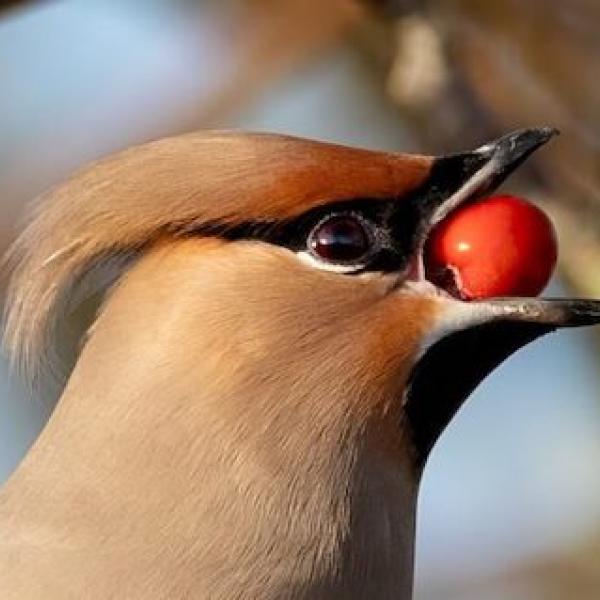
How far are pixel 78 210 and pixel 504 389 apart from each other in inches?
154

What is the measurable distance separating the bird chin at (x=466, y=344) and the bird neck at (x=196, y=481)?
0.08m

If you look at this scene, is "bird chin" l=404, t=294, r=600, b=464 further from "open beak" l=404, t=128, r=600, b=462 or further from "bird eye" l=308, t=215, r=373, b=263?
"bird eye" l=308, t=215, r=373, b=263

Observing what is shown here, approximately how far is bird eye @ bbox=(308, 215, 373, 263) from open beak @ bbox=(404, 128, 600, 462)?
0.25 feet

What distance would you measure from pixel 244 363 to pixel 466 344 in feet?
0.96

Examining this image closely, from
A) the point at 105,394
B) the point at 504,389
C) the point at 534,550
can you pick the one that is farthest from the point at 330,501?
the point at 504,389

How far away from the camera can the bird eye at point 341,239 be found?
10.6 feet

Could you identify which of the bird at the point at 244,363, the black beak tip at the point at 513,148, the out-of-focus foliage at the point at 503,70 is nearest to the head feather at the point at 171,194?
the bird at the point at 244,363

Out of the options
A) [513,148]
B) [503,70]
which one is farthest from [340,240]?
[503,70]

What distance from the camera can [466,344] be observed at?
3.24 meters

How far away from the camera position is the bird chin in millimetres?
3207

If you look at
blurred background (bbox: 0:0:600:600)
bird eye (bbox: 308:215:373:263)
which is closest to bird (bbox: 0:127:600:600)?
bird eye (bbox: 308:215:373:263)

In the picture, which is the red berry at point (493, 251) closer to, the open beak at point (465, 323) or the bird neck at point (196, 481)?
the open beak at point (465, 323)

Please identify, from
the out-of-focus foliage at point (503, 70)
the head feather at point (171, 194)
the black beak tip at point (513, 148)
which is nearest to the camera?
the head feather at point (171, 194)

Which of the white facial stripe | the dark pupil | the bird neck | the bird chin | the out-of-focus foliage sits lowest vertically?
the bird neck
